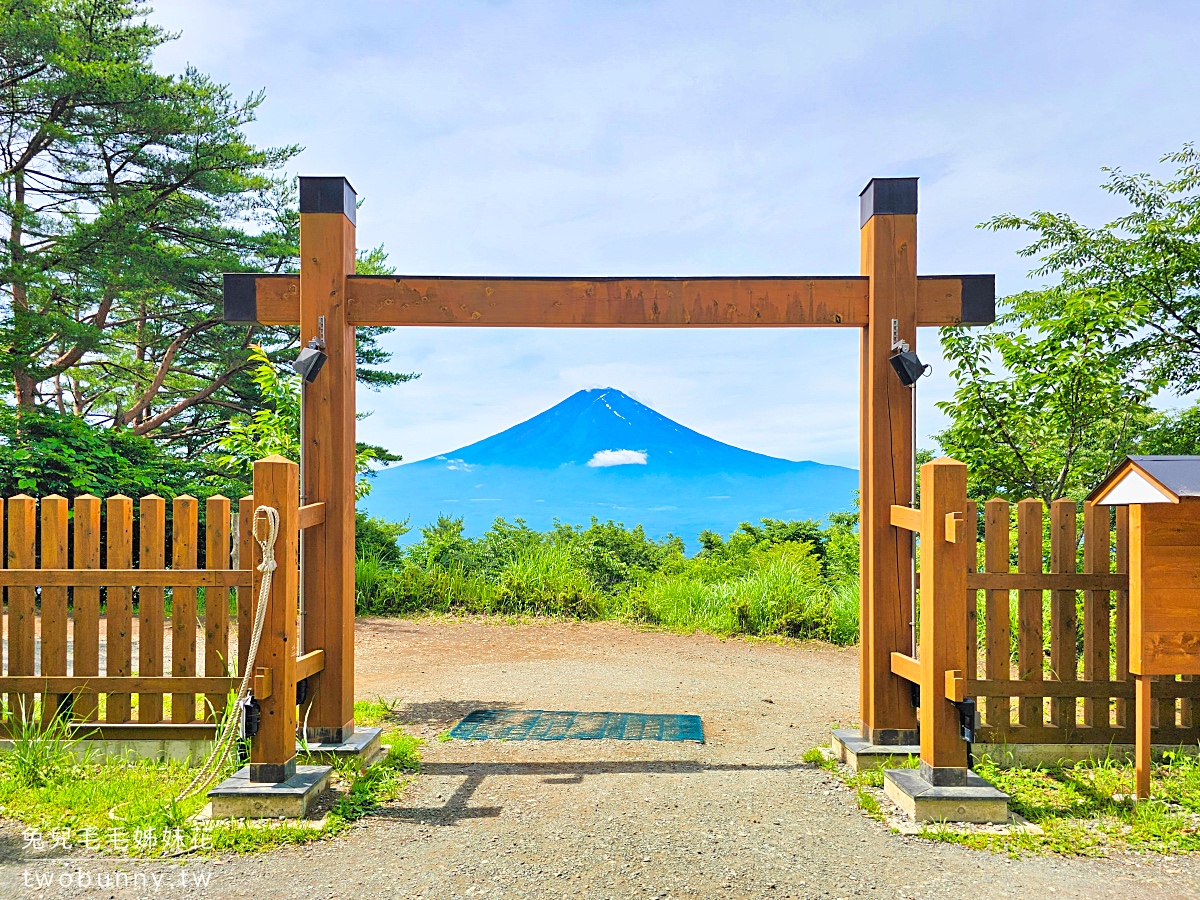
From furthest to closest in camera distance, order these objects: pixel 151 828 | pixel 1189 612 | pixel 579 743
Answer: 1. pixel 579 743
2. pixel 1189 612
3. pixel 151 828

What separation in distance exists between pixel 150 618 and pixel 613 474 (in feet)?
96.6

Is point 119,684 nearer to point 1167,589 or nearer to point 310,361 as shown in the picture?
point 310,361

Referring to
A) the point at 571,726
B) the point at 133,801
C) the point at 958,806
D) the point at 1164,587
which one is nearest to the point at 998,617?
the point at 1164,587

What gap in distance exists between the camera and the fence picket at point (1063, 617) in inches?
168

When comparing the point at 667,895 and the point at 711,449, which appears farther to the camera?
the point at 711,449

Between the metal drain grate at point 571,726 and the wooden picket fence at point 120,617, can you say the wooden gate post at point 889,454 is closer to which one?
the metal drain grate at point 571,726

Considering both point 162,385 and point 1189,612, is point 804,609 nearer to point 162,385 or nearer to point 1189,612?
point 1189,612

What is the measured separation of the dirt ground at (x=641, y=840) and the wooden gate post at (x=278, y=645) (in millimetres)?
514

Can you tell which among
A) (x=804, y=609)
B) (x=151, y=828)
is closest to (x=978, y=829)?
(x=151, y=828)

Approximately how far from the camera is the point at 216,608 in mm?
4203

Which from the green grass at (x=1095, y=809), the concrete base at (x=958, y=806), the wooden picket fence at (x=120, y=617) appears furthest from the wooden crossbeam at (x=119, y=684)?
the green grass at (x=1095, y=809)

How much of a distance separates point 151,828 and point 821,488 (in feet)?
109

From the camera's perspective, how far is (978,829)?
344 cm

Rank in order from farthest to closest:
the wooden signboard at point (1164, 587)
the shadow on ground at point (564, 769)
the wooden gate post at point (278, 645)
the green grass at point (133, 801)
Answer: the shadow on ground at point (564, 769)
the wooden signboard at point (1164, 587)
the wooden gate post at point (278, 645)
the green grass at point (133, 801)
